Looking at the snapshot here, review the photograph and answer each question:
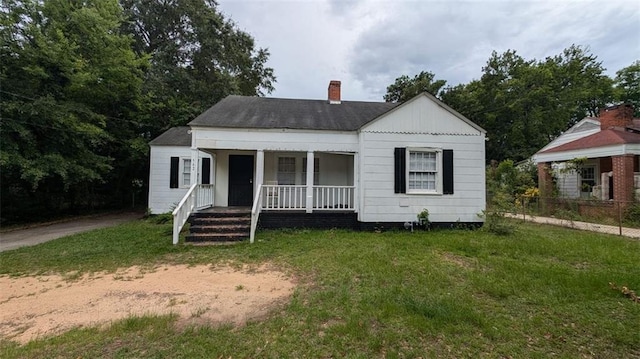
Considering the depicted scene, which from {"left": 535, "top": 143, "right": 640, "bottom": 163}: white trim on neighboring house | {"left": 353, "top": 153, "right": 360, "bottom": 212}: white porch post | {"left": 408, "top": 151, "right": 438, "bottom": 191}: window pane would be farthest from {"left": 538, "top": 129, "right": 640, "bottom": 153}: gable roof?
{"left": 353, "top": 153, "right": 360, "bottom": 212}: white porch post

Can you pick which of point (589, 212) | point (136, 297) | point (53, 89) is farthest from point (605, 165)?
point (53, 89)

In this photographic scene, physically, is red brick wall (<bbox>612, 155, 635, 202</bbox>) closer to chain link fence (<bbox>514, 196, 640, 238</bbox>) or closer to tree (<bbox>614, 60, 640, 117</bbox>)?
chain link fence (<bbox>514, 196, 640, 238</bbox>)

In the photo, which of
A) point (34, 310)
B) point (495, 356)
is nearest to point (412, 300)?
point (495, 356)

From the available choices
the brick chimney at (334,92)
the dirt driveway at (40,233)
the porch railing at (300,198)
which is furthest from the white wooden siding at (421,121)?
the dirt driveway at (40,233)

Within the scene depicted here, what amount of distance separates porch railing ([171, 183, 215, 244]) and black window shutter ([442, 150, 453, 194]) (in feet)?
26.6

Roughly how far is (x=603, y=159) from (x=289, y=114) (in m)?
15.5

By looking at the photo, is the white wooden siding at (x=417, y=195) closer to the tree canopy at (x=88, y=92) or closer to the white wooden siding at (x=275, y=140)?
the white wooden siding at (x=275, y=140)

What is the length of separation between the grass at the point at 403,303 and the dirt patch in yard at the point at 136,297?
1.01 ft

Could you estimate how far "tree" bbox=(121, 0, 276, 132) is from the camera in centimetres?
1888

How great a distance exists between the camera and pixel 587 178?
14.5 metres

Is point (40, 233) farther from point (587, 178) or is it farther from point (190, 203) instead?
point (587, 178)

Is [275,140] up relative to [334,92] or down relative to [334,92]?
down

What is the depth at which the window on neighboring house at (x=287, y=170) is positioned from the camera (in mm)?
11289

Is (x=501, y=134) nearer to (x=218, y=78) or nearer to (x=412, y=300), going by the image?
(x=218, y=78)
